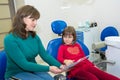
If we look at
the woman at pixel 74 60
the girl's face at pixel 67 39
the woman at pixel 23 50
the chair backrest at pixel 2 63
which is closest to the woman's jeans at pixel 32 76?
the woman at pixel 23 50

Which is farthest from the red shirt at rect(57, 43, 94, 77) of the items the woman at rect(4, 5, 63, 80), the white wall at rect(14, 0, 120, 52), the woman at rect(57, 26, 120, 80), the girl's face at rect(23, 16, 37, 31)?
the white wall at rect(14, 0, 120, 52)

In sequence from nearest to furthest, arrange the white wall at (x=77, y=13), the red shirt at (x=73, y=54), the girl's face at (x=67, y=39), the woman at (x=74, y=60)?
1. the woman at (x=74, y=60)
2. the red shirt at (x=73, y=54)
3. the girl's face at (x=67, y=39)
4. the white wall at (x=77, y=13)

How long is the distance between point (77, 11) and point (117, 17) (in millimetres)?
791

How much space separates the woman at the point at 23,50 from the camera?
1482mm

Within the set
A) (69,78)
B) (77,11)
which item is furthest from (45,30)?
(69,78)

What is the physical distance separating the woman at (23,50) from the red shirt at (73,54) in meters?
0.30

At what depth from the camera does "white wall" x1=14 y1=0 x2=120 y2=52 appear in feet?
11.4

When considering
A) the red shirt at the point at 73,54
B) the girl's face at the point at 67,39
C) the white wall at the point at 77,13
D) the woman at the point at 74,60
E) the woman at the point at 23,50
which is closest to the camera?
the woman at the point at 23,50

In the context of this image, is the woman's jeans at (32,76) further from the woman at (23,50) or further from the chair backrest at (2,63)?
the chair backrest at (2,63)

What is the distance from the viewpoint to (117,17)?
3.67 metres

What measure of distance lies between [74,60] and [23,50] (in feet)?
1.96

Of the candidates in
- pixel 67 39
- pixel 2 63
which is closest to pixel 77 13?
pixel 67 39

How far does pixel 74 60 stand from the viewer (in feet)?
6.29

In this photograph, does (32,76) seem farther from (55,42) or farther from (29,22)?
(55,42)
